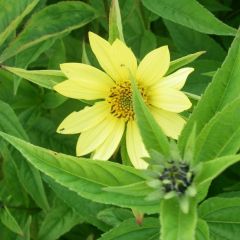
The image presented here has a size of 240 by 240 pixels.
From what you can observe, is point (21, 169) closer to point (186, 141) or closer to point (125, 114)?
point (125, 114)

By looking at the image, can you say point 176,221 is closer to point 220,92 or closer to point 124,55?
point 220,92

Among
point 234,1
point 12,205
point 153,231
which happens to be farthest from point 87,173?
point 234,1

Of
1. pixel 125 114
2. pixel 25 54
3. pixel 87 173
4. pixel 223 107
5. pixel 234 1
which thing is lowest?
pixel 87 173

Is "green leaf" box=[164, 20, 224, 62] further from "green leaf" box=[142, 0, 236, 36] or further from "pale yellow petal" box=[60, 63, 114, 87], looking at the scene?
"pale yellow petal" box=[60, 63, 114, 87]

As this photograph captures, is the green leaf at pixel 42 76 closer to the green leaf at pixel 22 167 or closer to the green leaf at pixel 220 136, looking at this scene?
the green leaf at pixel 22 167

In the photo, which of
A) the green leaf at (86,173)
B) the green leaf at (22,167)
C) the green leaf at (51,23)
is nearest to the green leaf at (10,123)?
the green leaf at (22,167)

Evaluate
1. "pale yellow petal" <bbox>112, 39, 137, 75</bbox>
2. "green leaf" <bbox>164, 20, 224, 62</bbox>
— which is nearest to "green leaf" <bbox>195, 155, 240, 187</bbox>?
"pale yellow petal" <bbox>112, 39, 137, 75</bbox>
